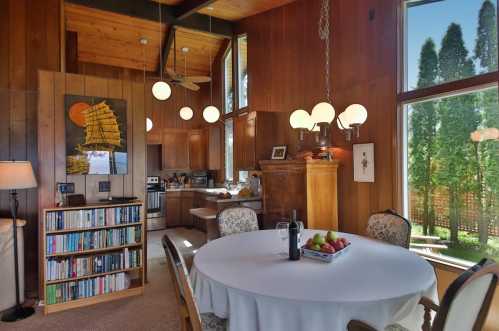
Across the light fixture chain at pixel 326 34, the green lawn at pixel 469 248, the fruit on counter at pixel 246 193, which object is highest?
the light fixture chain at pixel 326 34

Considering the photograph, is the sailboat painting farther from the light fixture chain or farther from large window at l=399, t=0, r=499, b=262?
large window at l=399, t=0, r=499, b=262

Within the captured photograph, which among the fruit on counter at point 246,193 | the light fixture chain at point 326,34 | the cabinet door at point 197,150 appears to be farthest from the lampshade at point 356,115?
the cabinet door at point 197,150

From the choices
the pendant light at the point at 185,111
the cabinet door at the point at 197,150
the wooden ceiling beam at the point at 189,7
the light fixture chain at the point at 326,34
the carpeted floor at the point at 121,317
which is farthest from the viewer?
the cabinet door at the point at 197,150

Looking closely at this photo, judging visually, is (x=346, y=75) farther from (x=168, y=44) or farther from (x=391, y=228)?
(x=168, y=44)

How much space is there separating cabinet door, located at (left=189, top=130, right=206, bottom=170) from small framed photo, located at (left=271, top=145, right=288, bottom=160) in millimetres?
2984

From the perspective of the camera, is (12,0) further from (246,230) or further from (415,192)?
(415,192)

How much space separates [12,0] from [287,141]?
154 inches

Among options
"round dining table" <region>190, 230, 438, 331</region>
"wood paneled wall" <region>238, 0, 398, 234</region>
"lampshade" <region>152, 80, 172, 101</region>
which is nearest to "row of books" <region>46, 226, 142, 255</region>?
"round dining table" <region>190, 230, 438, 331</region>

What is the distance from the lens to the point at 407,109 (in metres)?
3.22

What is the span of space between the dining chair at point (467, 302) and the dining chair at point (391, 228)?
3.89 ft

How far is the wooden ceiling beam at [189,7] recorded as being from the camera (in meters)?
4.73

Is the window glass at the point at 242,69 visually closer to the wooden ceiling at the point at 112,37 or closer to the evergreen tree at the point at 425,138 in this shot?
the wooden ceiling at the point at 112,37

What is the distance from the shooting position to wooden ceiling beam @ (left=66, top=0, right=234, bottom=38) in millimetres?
4855

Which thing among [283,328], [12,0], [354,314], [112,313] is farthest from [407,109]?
[12,0]
